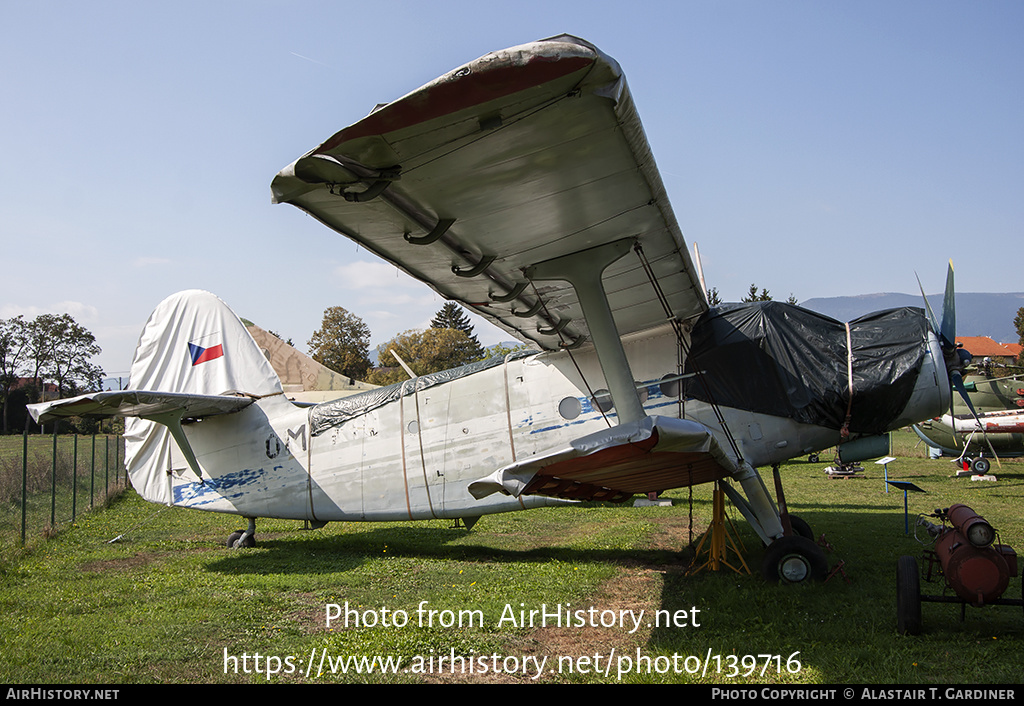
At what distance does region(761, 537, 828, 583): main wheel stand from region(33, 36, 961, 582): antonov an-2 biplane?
2 centimetres

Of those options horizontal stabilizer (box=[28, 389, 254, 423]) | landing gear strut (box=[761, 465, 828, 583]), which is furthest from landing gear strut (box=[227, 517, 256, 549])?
landing gear strut (box=[761, 465, 828, 583])

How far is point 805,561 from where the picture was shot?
21.7ft

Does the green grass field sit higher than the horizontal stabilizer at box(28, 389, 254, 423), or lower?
lower

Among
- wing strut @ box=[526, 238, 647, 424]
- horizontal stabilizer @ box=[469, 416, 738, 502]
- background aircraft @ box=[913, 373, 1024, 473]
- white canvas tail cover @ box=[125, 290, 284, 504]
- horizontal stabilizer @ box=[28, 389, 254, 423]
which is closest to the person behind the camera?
horizontal stabilizer @ box=[469, 416, 738, 502]

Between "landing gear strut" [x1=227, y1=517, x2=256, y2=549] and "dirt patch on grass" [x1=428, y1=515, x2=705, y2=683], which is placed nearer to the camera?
"dirt patch on grass" [x1=428, y1=515, x2=705, y2=683]

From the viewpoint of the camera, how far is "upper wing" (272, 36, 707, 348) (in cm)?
287

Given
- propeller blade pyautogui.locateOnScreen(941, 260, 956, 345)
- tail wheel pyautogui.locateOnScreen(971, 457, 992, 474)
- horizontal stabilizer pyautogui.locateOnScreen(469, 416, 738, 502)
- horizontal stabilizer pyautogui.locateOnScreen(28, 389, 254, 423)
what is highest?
propeller blade pyautogui.locateOnScreen(941, 260, 956, 345)

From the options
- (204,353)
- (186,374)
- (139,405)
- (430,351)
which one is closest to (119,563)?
(139,405)

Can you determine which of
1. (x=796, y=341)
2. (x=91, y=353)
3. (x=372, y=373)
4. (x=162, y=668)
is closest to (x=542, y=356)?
(x=796, y=341)

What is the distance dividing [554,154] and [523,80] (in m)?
1.10

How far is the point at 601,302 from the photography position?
5488 mm

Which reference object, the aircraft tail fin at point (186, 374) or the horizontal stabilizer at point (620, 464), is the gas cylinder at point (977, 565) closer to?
the horizontal stabilizer at point (620, 464)

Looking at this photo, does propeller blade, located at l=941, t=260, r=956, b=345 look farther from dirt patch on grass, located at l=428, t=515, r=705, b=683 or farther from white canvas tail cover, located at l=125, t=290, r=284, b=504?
white canvas tail cover, located at l=125, t=290, r=284, b=504
